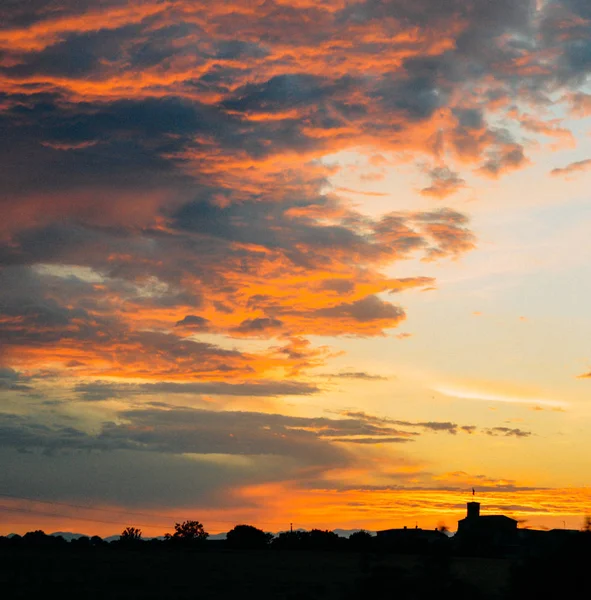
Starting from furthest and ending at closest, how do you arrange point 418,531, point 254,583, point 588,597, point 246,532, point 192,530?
point 192,530 → point 418,531 → point 246,532 → point 254,583 → point 588,597

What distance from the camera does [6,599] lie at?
3362cm

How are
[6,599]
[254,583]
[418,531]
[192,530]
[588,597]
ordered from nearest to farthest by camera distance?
[588,597], [6,599], [254,583], [418,531], [192,530]

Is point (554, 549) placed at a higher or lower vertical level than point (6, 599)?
higher

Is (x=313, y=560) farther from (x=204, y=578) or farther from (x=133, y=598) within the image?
(x=133, y=598)

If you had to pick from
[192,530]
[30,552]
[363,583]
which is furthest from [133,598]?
[192,530]

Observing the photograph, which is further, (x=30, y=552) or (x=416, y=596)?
(x=30, y=552)

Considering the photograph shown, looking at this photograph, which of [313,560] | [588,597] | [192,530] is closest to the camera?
[588,597]

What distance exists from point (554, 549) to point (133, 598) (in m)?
16.1

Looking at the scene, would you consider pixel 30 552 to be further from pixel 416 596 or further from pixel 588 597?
pixel 588 597

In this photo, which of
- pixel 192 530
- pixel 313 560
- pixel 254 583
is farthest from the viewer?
pixel 192 530

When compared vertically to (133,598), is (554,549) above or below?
above

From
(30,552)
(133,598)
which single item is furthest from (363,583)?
(30,552)

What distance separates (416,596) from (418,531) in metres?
114

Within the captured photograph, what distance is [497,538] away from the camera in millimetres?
141625
